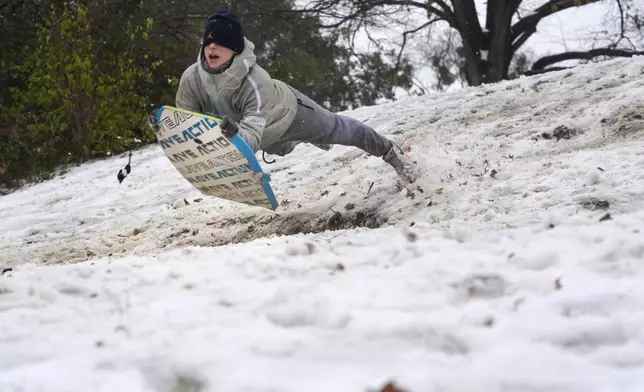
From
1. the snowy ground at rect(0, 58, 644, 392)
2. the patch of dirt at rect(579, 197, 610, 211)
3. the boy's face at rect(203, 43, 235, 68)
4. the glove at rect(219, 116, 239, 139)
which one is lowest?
the patch of dirt at rect(579, 197, 610, 211)

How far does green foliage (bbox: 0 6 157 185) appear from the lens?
9.11 metres

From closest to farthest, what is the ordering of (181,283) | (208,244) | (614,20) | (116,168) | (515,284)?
(515,284) → (181,283) → (208,244) → (116,168) → (614,20)

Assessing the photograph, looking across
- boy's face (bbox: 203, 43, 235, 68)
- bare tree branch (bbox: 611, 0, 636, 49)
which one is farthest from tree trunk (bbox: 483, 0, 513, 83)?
boy's face (bbox: 203, 43, 235, 68)

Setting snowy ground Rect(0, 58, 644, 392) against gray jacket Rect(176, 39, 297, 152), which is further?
gray jacket Rect(176, 39, 297, 152)

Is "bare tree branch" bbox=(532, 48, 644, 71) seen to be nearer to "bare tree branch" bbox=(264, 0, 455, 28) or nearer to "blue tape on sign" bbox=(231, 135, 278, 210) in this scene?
"bare tree branch" bbox=(264, 0, 455, 28)

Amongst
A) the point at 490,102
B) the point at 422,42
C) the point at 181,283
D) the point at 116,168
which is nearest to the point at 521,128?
the point at 490,102

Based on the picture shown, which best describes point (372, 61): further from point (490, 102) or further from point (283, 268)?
Result: point (283, 268)

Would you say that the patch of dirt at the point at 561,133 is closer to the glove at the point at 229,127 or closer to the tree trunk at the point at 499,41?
the glove at the point at 229,127

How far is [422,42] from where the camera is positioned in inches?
636

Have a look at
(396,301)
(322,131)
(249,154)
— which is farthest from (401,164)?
(396,301)

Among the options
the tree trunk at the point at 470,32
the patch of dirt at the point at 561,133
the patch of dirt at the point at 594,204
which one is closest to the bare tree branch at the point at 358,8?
the tree trunk at the point at 470,32

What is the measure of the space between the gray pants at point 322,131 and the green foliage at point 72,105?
536 cm

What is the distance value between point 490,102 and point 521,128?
4.59ft

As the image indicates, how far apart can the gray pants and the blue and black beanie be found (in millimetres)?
575
